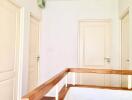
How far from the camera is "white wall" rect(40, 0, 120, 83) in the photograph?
4.38m

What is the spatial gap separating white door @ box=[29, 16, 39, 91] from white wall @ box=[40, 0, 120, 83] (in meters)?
0.23

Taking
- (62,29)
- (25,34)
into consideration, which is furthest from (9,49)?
(62,29)

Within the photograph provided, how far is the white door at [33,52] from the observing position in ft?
12.6

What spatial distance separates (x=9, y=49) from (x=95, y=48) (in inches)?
94.8

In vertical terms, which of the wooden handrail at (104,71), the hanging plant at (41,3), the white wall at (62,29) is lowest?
the wooden handrail at (104,71)

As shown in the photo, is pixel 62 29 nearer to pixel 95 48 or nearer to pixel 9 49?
pixel 95 48

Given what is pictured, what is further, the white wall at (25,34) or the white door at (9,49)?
Answer: the white wall at (25,34)

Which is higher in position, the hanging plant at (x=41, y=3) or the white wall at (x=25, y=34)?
the hanging plant at (x=41, y=3)

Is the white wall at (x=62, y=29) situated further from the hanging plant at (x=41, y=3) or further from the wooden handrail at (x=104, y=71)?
the wooden handrail at (x=104, y=71)

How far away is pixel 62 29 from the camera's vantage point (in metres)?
4.50

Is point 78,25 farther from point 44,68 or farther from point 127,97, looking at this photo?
point 127,97

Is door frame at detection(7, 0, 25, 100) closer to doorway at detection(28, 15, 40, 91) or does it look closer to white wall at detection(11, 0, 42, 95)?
white wall at detection(11, 0, 42, 95)

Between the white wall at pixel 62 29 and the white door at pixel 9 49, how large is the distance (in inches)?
60.1

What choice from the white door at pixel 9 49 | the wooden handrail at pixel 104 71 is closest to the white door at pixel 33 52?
the white door at pixel 9 49
